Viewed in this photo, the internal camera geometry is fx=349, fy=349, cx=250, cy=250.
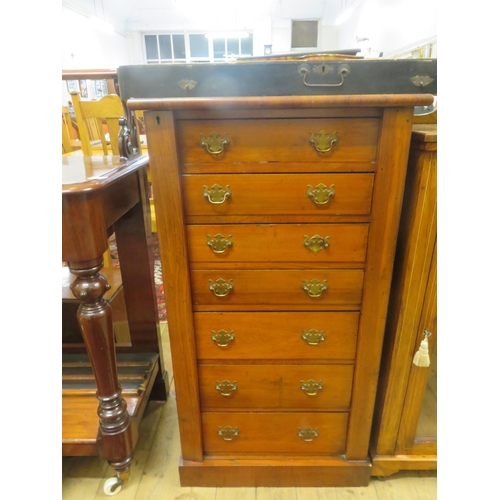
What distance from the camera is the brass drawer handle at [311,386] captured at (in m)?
0.93

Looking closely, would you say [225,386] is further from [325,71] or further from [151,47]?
[151,47]

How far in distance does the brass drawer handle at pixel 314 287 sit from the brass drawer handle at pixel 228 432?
1.55 feet

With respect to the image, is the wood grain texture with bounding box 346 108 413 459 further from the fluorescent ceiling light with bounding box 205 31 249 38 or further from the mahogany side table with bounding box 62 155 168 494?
the fluorescent ceiling light with bounding box 205 31 249 38

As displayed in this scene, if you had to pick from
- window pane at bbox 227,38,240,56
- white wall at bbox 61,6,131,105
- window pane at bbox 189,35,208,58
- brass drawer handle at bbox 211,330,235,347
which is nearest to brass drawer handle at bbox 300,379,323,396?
brass drawer handle at bbox 211,330,235,347

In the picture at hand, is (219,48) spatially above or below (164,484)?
above

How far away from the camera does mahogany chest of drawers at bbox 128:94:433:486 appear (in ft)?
2.36

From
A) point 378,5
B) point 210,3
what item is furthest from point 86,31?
point 378,5

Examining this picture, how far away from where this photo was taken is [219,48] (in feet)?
24.6

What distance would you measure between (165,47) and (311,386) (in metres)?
8.30

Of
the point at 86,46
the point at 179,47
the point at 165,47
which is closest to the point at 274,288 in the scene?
the point at 86,46

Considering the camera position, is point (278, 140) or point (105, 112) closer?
point (278, 140)

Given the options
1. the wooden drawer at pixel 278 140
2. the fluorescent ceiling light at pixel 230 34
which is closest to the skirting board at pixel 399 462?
the wooden drawer at pixel 278 140

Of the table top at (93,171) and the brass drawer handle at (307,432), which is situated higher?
the table top at (93,171)

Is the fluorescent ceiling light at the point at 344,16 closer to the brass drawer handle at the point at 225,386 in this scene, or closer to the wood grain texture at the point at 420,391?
the wood grain texture at the point at 420,391
